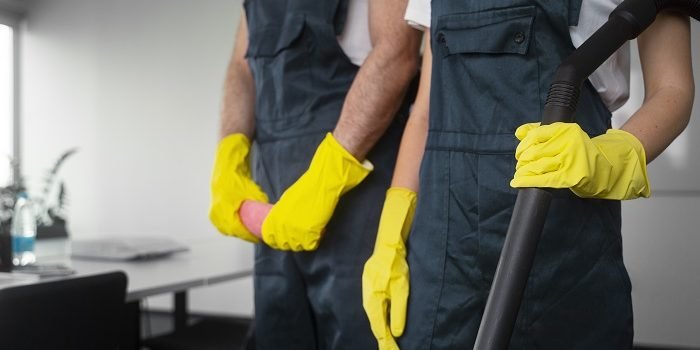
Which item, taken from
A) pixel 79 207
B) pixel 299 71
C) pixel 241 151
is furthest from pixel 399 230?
pixel 79 207

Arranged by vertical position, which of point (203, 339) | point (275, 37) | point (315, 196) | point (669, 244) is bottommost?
point (203, 339)

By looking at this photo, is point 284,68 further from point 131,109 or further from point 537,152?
point 131,109

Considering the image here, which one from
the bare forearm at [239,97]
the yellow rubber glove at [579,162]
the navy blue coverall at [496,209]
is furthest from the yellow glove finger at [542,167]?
the bare forearm at [239,97]

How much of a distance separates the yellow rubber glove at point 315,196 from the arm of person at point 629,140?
471 mm

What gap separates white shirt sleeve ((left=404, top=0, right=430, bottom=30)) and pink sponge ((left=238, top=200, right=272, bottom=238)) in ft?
1.51

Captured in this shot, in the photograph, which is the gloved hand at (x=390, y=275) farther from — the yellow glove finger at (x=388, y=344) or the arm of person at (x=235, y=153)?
the arm of person at (x=235, y=153)

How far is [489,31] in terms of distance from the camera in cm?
112

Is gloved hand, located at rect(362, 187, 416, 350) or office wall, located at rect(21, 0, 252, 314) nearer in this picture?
gloved hand, located at rect(362, 187, 416, 350)

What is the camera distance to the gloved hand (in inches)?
47.0

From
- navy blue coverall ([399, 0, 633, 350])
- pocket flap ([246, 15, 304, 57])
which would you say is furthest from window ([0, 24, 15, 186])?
navy blue coverall ([399, 0, 633, 350])

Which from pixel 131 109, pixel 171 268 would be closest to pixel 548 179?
pixel 171 268

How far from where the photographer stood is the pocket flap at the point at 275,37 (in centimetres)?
150

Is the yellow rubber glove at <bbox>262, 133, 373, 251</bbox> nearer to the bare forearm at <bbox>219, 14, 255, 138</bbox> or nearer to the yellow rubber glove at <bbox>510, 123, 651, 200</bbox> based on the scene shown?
the bare forearm at <bbox>219, 14, 255, 138</bbox>

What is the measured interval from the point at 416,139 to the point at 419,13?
211 mm
